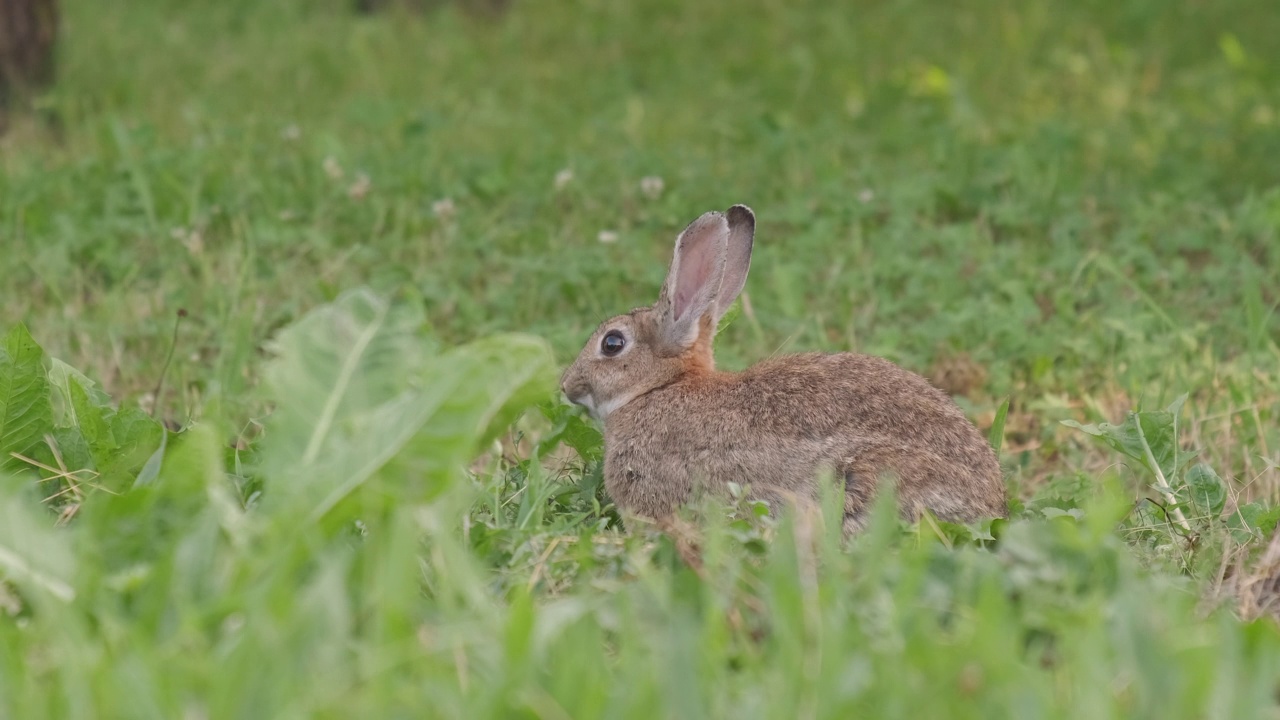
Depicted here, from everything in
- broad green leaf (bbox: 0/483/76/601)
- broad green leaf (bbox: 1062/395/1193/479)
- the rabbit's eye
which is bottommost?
broad green leaf (bbox: 1062/395/1193/479)

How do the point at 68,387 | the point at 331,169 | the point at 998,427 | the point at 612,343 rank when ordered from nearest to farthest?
the point at 68,387
the point at 998,427
the point at 612,343
the point at 331,169

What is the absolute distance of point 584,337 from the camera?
6.05m

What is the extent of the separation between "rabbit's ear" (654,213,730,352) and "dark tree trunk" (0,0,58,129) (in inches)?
222

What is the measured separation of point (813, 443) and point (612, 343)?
39.3 inches

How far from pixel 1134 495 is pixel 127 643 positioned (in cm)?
334

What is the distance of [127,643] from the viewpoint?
8.38ft

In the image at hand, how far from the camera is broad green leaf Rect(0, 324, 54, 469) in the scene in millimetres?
3887

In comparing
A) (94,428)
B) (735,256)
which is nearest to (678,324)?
(735,256)

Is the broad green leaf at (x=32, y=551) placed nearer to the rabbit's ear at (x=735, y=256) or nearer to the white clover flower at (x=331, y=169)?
the rabbit's ear at (x=735, y=256)

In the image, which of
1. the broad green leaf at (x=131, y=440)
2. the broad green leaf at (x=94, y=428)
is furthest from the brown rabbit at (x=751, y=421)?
the broad green leaf at (x=94, y=428)

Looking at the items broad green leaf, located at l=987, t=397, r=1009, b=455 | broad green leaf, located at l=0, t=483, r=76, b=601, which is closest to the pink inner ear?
broad green leaf, located at l=987, t=397, r=1009, b=455

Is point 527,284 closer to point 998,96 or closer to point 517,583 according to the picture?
point 517,583

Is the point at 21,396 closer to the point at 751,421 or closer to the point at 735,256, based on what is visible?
the point at 751,421

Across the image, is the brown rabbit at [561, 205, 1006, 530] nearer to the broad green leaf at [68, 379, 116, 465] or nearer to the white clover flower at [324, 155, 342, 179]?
the broad green leaf at [68, 379, 116, 465]
